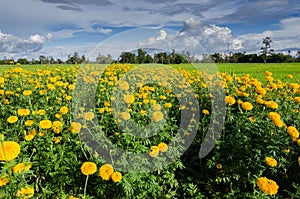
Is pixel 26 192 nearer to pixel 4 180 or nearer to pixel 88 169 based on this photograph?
pixel 4 180

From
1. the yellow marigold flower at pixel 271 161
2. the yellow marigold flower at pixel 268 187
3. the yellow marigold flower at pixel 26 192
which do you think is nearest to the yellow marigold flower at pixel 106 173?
the yellow marigold flower at pixel 26 192

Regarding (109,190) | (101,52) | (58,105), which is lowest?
(109,190)

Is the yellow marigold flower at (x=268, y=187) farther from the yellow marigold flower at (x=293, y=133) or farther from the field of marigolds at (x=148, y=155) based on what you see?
the yellow marigold flower at (x=293, y=133)

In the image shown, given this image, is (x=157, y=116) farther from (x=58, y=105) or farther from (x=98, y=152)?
(x=58, y=105)

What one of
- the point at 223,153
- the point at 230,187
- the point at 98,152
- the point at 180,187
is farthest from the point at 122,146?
the point at 230,187

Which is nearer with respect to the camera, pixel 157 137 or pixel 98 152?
pixel 98 152

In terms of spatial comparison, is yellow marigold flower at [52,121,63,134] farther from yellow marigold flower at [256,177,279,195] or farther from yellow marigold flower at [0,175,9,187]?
yellow marigold flower at [256,177,279,195]

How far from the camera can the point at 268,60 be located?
5353 centimetres

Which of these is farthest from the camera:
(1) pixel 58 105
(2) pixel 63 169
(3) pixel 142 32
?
(1) pixel 58 105

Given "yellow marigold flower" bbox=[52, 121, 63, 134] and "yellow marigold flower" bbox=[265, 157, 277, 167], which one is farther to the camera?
"yellow marigold flower" bbox=[52, 121, 63, 134]

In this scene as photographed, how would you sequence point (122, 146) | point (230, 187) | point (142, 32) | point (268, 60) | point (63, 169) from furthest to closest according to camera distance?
point (268, 60) < point (142, 32) < point (230, 187) < point (122, 146) < point (63, 169)

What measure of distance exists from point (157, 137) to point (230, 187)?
1093mm

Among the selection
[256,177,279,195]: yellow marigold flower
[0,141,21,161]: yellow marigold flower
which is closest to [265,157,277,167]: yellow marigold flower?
[256,177,279,195]: yellow marigold flower

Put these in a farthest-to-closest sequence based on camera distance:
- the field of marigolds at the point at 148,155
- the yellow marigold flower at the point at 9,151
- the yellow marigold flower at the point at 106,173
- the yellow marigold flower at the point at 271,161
→ the field of marigolds at the point at 148,155 < the yellow marigold flower at the point at 271,161 < the yellow marigold flower at the point at 106,173 < the yellow marigold flower at the point at 9,151
